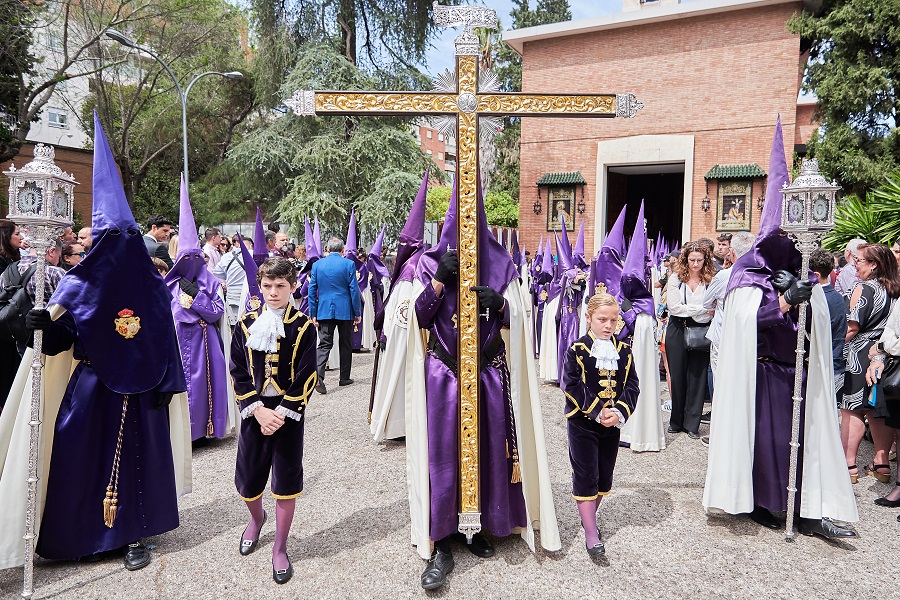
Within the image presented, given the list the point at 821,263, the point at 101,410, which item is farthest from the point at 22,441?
the point at 821,263

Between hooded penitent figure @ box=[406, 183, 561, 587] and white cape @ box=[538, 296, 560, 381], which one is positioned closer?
hooded penitent figure @ box=[406, 183, 561, 587]

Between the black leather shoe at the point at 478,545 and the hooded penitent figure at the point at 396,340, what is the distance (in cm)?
224

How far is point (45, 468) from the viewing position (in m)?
3.81

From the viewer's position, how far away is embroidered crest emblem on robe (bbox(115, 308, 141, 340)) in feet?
13.0

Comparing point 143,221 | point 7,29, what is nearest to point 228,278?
point 7,29

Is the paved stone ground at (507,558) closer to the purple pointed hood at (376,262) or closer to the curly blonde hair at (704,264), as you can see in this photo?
the curly blonde hair at (704,264)

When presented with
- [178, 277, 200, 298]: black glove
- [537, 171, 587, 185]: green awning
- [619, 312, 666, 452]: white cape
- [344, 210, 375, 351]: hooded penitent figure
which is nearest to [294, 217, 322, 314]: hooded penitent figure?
[344, 210, 375, 351]: hooded penitent figure

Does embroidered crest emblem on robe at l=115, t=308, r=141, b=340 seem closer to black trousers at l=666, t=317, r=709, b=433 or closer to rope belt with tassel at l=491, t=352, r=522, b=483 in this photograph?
rope belt with tassel at l=491, t=352, r=522, b=483

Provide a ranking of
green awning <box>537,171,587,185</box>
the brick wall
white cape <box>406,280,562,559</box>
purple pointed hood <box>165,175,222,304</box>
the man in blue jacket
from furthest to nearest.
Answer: green awning <box>537,171,587,185</box> → the brick wall → the man in blue jacket → purple pointed hood <box>165,175,222,304</box> → white cape <box>406,280,562,559</box>

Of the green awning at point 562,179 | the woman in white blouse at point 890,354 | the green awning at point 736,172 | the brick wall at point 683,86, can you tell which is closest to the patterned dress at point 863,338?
the woman in white blouse at point 890,354

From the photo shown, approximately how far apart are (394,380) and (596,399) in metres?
2.92

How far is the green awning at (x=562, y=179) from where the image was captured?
77.7ft

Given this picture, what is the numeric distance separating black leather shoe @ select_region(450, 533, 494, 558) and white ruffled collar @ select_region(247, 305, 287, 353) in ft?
5.57

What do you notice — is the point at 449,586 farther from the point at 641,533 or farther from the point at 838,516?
the point at 838,516
